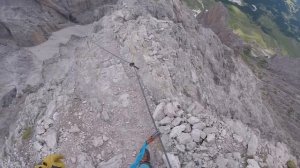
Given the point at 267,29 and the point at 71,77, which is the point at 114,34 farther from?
the point at 267,29

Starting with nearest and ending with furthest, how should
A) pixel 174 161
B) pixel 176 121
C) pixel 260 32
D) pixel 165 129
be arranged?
pixel 174 161 → pixel 165 129 → pixel 176 121 → pixel 260 32

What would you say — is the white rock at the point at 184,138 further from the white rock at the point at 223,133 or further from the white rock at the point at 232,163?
the white rock at the point at 232,163

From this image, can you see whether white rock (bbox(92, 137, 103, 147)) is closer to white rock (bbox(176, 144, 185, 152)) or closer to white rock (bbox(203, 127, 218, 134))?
white rock (bbox(176, 144, 185, 152))

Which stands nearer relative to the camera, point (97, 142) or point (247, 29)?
point (97, 142)

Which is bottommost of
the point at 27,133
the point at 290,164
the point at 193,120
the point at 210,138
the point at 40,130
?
the point at 27,133

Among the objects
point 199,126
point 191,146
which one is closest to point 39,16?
point 199,126

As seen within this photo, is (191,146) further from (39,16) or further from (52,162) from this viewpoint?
(39,16)
